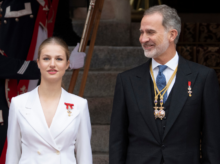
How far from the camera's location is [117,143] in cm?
213

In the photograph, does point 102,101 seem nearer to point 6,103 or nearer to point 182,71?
point 6,103

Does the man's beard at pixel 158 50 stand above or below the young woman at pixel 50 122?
above

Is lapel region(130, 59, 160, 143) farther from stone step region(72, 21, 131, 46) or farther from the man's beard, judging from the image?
stone step region(72, 21, 131, 46)

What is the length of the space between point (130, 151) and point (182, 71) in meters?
0.50

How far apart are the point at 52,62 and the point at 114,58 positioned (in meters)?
2.55

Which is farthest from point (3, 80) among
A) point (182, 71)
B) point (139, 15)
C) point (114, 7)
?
point (139, 15)

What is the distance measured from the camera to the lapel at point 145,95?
204 cm

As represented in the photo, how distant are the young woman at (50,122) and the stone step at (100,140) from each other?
1.52 m

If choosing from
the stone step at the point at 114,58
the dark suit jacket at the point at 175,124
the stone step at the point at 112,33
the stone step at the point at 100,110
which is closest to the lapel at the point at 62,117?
the dark suit jacket at the point at 175,124

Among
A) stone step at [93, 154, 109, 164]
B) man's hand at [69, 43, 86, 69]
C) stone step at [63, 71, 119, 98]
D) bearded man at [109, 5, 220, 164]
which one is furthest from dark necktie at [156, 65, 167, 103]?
stone step at [63, 71, 119, 98]

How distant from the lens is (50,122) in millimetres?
1878

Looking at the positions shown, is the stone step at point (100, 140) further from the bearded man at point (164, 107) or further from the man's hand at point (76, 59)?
the bearded man at point (164, 107)

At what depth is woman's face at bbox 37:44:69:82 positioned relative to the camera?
74.2 inches

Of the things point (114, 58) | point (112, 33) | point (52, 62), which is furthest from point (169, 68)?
point (112, 33)
